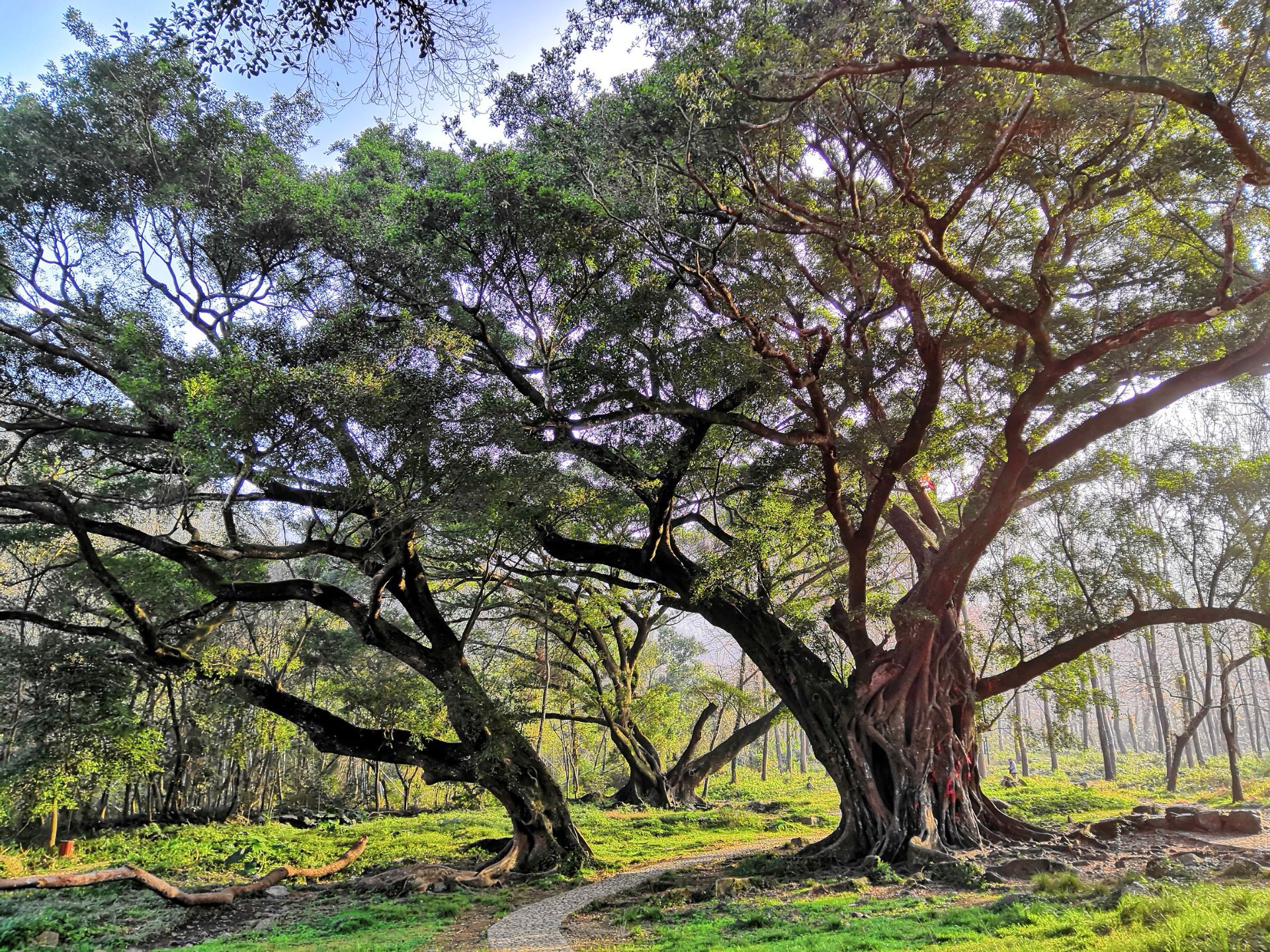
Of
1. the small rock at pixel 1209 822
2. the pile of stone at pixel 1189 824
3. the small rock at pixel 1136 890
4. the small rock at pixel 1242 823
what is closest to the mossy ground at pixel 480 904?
the small rock at pixel 1136 890

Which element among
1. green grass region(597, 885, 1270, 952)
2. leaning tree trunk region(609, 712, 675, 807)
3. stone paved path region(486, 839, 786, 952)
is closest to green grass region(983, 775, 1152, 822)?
stone paved path region(486, 839, 786, 952)

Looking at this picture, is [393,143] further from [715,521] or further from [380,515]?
[715,521]

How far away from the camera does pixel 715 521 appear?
12109 mm

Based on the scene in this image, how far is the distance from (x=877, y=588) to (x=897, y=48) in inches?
429

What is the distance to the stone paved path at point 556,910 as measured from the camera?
7.01 meters

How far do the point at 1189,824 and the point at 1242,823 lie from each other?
2.34 feet

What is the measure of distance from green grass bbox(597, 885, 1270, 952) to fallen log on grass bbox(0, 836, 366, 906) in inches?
219

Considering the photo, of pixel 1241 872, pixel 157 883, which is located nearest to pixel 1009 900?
pixel 1241 872

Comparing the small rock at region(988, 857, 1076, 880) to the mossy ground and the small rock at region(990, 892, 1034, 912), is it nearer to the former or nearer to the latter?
the mossy ground

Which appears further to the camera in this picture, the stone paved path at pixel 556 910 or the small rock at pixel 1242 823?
the small rock at pixel 1242 823

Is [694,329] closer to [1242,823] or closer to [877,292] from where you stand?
[877,292]

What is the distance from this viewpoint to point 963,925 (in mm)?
6016

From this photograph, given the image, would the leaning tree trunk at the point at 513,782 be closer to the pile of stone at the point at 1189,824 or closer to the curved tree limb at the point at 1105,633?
the curved tree limb at the point at 1105,633

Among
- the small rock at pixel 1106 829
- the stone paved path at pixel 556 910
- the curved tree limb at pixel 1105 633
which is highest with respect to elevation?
the curved tree limb at pixel 1105 633
